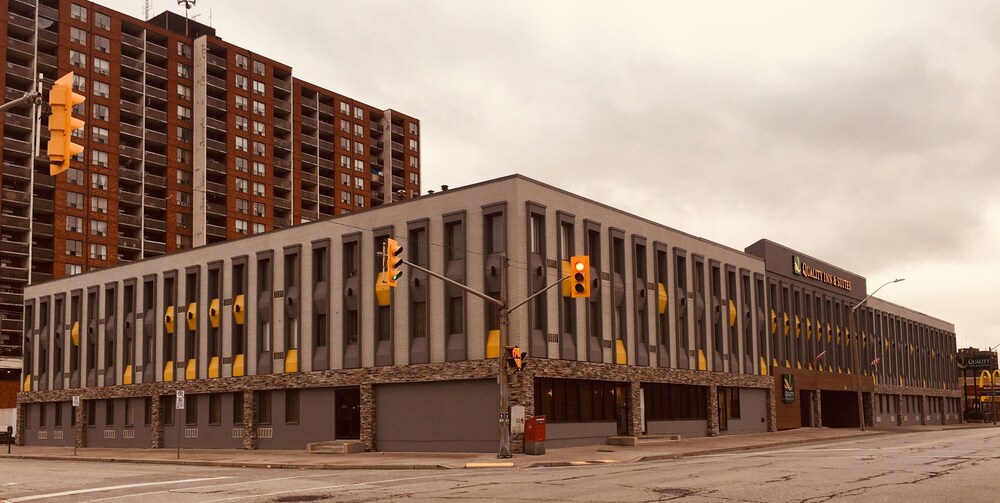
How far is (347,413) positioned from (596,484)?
25378mm

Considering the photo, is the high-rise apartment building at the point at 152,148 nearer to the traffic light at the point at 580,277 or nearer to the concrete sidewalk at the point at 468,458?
the concrete sidewalk at the point at 468,458

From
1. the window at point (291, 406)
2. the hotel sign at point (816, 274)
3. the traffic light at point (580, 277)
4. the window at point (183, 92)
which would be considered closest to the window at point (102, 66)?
the window at point (183, 92)

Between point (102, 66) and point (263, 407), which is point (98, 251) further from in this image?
point (263, 407)

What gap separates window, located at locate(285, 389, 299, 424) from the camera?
46781mm

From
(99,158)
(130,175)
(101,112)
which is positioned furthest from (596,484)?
(101,112)

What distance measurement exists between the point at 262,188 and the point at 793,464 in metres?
92.5

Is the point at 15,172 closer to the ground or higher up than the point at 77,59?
closer to the ground

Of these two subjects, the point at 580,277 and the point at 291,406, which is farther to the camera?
the point at 291,406

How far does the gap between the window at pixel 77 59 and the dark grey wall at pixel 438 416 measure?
6966 cm

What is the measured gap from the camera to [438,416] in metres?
40.6

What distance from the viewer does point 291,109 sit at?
115500 millimetres

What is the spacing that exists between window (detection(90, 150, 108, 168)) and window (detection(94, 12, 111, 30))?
518 inches

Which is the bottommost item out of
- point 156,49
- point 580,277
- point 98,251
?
point 580,277

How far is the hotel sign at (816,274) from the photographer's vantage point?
6512 centimetres
